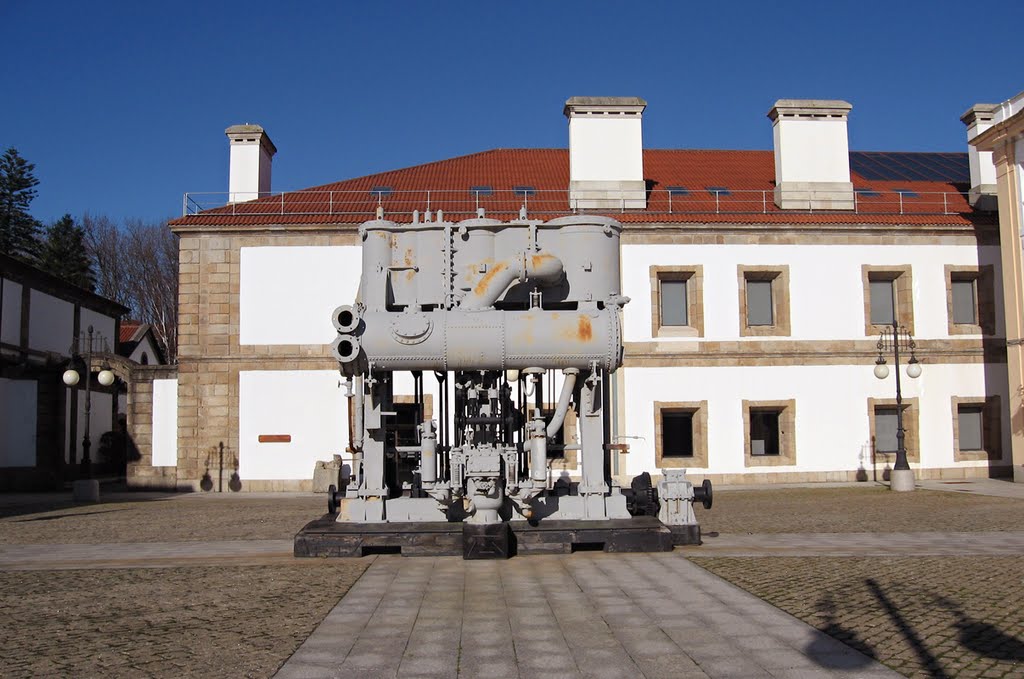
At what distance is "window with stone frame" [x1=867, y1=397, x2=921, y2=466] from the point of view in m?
27.0

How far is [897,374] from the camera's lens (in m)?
23.9

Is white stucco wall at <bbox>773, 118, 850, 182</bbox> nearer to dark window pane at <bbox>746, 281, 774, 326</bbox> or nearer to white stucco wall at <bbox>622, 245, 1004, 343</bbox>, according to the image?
white stucco wall at <bbox>622, 245, 1004, 343</bbox>

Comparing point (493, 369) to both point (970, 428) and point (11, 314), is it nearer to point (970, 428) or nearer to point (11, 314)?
point (970, 428)

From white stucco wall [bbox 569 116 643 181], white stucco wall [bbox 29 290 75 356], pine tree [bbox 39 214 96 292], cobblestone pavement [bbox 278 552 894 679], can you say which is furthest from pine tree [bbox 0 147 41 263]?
cobblestone pavement [bbox 278 552 894 679]

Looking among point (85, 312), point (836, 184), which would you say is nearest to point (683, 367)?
point (836, 184)

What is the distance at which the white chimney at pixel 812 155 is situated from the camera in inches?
1144

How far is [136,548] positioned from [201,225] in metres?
14.8

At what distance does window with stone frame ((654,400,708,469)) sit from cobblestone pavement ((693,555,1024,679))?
1470 cm

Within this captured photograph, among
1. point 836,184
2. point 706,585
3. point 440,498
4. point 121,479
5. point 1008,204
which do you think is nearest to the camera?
point 706,585

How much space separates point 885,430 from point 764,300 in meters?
5.12

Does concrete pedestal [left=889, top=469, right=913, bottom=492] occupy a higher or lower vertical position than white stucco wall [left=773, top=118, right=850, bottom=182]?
lower

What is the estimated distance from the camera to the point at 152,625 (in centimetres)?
833

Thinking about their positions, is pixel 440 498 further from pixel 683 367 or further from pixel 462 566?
pixel 683 367

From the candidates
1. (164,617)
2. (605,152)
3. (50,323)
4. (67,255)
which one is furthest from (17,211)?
(164,617)
